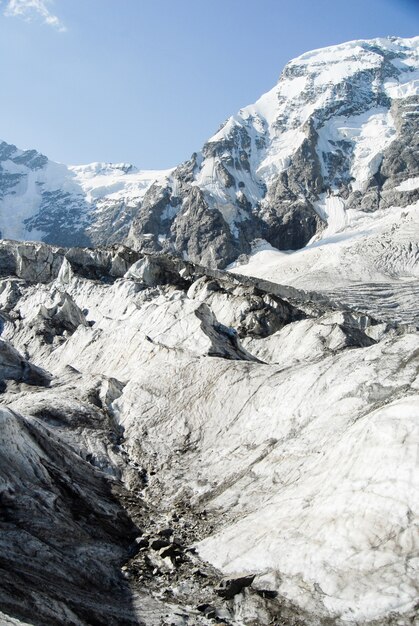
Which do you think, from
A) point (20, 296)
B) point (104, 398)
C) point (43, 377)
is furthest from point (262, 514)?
point (20, 296)

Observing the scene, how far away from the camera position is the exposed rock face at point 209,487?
789 inches

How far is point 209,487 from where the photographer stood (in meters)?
31.2

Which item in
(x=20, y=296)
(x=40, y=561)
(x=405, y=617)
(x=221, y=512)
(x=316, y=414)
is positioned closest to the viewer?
(x=405, y=617)

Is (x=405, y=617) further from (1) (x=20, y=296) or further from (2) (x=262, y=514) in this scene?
(1) (x=20, y=296)

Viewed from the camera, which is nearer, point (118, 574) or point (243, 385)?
point (118, 574)

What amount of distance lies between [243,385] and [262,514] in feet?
44.0

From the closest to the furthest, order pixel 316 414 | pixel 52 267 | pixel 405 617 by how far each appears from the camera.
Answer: pixel 405 617 < pixel 316 414 < pixel 52 267

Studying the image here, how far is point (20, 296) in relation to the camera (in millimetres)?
96375

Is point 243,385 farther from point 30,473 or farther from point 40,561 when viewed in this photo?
point 40,561

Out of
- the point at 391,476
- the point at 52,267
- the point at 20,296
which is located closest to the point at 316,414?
the point at 391,476

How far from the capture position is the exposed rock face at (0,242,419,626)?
65.7 ft

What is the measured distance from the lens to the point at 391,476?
22.2 m

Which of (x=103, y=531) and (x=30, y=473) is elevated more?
(x=30, y=473)

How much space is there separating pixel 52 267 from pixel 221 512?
91.8 metres
